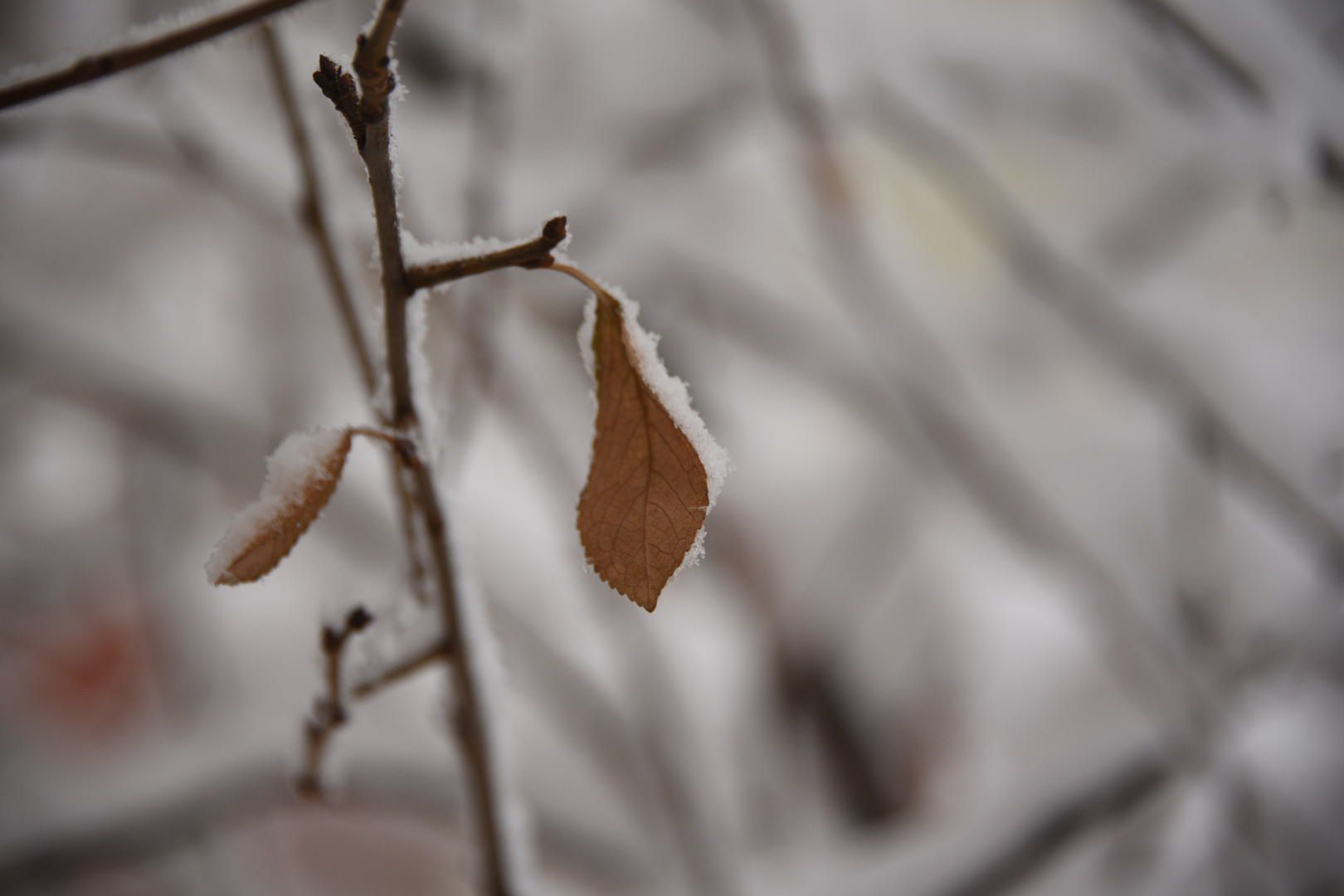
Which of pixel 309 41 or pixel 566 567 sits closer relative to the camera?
pixel 309 41

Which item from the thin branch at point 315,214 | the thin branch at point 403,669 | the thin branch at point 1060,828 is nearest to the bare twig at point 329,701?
the thin branch at point 403,669

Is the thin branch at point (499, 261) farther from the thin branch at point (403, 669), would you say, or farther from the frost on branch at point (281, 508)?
the thin branch at point (403, 669)

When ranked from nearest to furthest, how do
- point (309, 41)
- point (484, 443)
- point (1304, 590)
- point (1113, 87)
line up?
point (309, 41) → point (1304, 590) → point (1113, 87) → point (484, 443)

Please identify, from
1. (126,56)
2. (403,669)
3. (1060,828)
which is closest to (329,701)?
(403,669)

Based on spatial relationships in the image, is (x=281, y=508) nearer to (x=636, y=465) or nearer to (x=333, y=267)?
(x=636, y=465)

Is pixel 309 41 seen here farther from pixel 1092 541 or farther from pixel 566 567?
pixel 1092 541

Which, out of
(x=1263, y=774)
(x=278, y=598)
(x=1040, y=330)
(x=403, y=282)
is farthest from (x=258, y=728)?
(x=1040, y=330)
